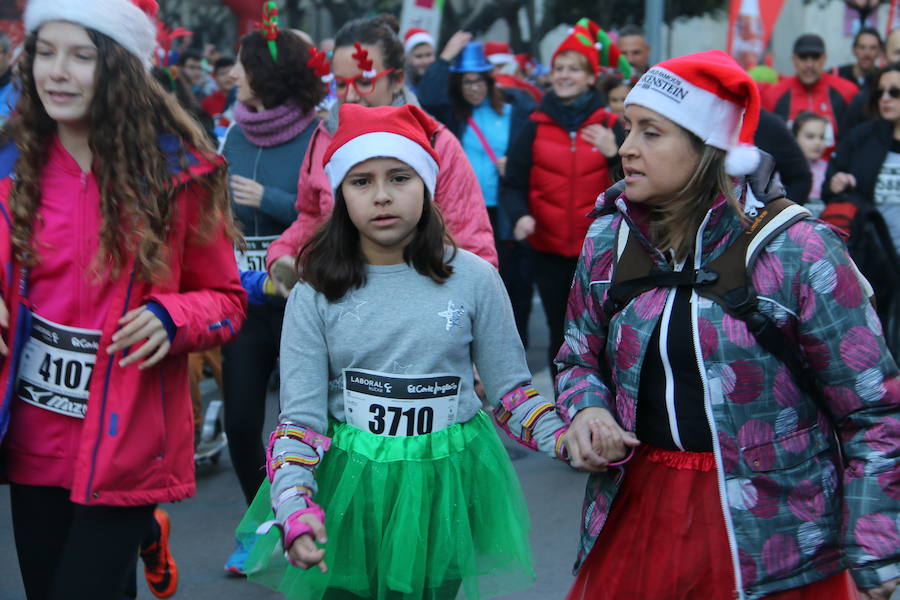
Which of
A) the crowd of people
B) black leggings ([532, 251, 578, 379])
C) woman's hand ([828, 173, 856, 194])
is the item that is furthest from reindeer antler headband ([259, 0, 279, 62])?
woman's hand ([828, 173, 856, 194])

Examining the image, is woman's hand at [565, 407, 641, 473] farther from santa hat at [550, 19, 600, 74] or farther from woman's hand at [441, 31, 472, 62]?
woman's hand at [441, 31, 472, 62]

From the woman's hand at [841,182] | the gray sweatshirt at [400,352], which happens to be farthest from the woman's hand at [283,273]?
the woman's hand at [841,182]

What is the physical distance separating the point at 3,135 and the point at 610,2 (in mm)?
21589

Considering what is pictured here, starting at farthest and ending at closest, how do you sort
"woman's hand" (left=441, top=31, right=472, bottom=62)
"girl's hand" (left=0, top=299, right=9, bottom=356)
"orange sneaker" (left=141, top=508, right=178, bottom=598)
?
1. "woman's hand" (left=441, top=31, right=472, bottom=62)
2. "orange sneaker" (left=141, top=508, right=178, bottom=598)
3. "girl's hand" (left=0, top=299, right=9, bottom=356)

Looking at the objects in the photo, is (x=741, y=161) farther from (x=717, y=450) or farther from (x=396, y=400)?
(x=396, y=400)

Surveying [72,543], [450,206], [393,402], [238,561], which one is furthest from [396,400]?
[238,561]

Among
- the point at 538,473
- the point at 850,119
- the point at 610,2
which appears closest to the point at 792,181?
the point at 538,473

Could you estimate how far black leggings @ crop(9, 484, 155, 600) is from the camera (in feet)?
9.86

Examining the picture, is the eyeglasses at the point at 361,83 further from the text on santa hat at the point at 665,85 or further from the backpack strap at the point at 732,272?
the backpack strap at the point at 732,272

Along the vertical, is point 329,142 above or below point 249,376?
above

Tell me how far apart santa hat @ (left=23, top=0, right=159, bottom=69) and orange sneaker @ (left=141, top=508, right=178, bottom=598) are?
6.45 ft

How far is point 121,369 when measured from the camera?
305cm

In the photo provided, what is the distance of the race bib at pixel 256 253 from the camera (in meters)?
4.89

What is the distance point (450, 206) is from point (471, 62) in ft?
13.3
